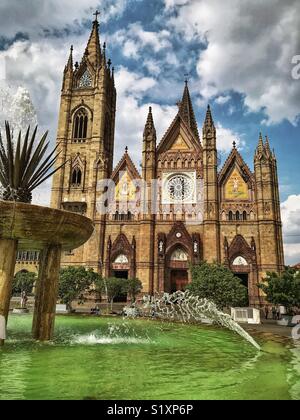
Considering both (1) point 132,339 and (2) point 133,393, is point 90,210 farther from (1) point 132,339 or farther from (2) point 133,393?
(2) point 133,393

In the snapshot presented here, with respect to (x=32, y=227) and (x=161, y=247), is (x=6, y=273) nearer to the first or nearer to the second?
(x=32, y=227)

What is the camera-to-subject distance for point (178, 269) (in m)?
39.5

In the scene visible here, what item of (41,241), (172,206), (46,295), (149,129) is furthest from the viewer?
(149,129)

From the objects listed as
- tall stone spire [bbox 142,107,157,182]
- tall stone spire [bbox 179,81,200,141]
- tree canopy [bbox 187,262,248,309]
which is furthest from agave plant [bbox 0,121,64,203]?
tall stone spire [bbox 179,81,200,141]

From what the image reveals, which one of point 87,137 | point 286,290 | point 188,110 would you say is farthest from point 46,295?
point 188,110

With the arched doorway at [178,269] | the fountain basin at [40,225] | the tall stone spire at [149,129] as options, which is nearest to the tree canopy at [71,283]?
the fountain basin at [40,225]

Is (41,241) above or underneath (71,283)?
above

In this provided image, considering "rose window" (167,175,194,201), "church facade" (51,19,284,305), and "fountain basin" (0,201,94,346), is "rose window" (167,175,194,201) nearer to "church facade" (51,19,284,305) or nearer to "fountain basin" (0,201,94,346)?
"church facade" (51,19,284,305)

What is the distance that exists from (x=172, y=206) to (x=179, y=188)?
240 cm

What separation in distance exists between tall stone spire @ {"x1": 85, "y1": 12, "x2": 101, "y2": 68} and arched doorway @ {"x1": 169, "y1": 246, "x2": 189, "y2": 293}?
94.1 ft

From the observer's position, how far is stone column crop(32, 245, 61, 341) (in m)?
11.8

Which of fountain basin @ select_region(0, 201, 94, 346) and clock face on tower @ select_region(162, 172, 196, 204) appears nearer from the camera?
fountain basin @ select_region(0, 201, 94, 346)

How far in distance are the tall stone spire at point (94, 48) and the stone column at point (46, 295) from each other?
43.2 metres
